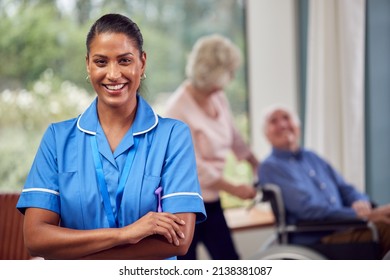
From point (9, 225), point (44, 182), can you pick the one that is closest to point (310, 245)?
point (9, 225)

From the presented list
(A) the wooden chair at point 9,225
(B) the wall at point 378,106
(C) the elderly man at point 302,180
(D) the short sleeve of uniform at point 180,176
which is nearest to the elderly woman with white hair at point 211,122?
(C) the elderly man at point 302,180

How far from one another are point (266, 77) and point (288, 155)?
1.81ft

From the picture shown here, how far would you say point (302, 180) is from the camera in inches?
92.8

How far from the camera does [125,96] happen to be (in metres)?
1.07

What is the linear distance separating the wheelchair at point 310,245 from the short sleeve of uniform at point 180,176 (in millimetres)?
643

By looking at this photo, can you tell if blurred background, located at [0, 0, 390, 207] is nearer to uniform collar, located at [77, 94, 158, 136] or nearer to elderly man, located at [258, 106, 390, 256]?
elderly man, located at [258, 106, 390, 256]

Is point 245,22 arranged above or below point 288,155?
above

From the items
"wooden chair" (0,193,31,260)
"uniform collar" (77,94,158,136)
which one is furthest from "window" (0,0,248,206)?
"uniform collar" (77,94,158,136)

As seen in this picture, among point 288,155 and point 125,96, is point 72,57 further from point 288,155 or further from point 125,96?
point 125,96

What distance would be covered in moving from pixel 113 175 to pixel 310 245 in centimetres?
116

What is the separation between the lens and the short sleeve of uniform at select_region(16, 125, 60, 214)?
1046mm

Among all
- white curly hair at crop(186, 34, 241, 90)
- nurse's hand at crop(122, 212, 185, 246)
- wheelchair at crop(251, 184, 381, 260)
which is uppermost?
white curly hair at crop(186, 34, 241, 90)
